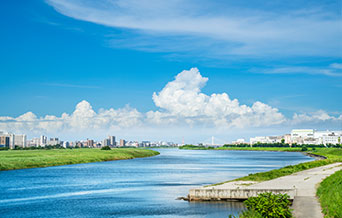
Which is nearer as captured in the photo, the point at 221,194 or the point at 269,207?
the point at 269,207

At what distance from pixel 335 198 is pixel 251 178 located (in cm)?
2635

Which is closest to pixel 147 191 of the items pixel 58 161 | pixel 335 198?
pixel 335 198

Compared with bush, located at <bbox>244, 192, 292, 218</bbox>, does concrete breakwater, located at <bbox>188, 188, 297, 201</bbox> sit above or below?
below

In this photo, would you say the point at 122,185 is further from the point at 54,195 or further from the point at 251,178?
the point at 251,178

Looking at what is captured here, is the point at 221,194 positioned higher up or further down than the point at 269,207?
further down

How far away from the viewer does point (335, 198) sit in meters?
31.3

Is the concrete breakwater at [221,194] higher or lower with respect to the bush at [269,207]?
lower

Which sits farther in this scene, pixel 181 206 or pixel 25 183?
pixel 25 183

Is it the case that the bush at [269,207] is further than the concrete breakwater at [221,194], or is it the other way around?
the concrete breakwater at [221,194]

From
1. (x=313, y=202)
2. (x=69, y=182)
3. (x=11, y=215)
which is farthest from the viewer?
(x=69, y=182)

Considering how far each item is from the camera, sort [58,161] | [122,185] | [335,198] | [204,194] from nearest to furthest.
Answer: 1. [335,198]
2. [204,194]
3. [122,185]
4. [58,161]

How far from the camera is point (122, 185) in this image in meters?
63.5

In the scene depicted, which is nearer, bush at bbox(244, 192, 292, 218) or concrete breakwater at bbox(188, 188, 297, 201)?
bush at bbox(244, 192, 292, 218)

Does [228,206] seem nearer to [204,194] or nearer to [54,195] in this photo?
[204,194]
